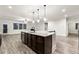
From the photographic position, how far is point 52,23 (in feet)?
9.04

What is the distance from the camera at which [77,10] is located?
254 centimetres

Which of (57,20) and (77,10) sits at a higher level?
(77,10)

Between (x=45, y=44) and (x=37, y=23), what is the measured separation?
0.99 metres

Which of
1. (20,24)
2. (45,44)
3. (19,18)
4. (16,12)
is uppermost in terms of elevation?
(16,12)
